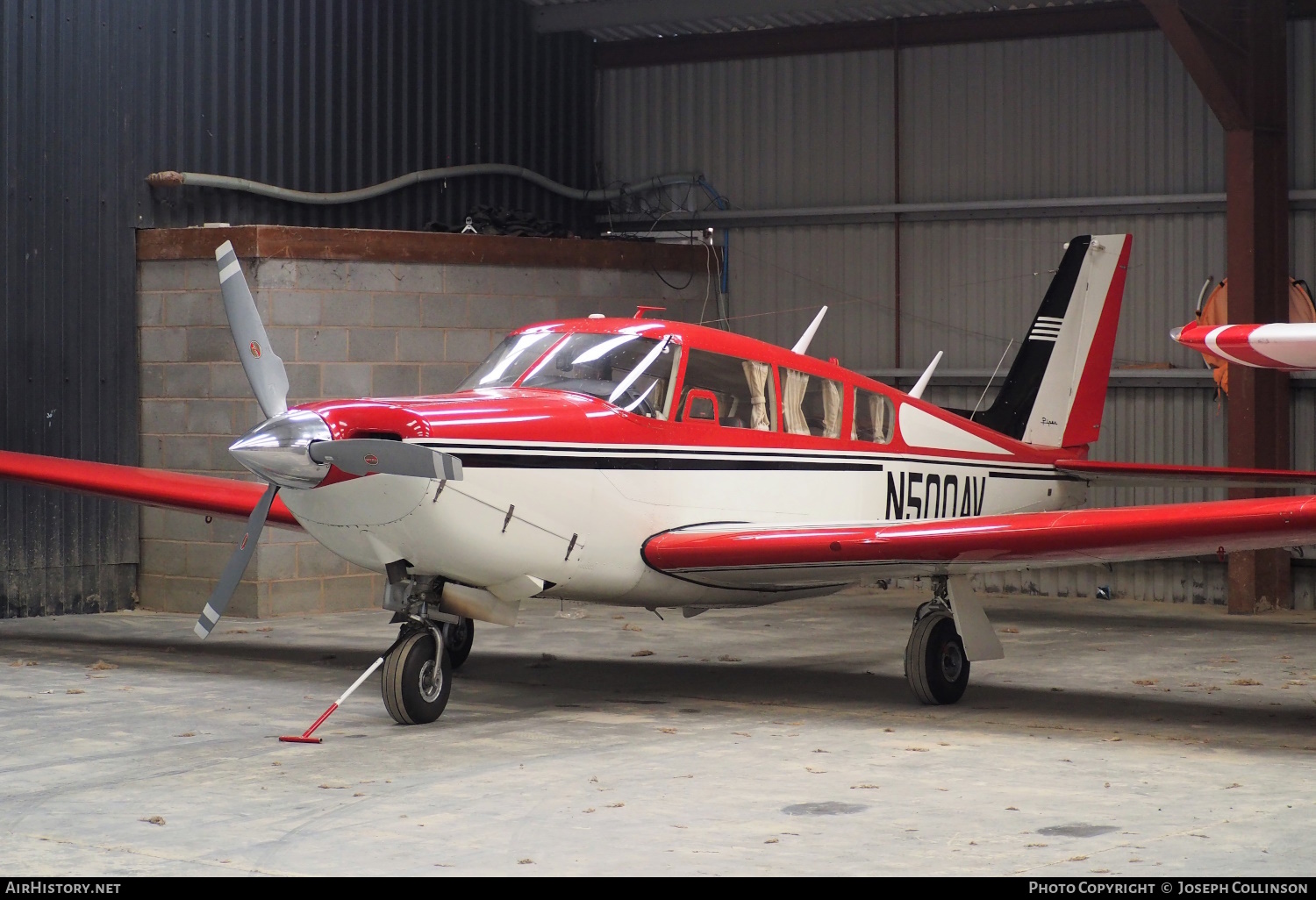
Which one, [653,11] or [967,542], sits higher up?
[653,11]

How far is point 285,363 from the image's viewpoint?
12.4m

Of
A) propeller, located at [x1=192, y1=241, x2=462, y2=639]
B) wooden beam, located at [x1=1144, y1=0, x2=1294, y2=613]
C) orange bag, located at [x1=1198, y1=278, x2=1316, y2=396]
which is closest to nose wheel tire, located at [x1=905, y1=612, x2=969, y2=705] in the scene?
propeller, located at [x1=192, y1=241, x2=462, y2=639]

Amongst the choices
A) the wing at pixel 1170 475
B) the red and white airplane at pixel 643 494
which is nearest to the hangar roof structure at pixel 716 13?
the wing at pixel 1170 475

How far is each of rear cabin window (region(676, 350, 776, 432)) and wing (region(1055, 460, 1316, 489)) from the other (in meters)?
2.85

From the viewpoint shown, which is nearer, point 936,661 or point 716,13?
point 936,661

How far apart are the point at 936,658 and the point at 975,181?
7.40 m

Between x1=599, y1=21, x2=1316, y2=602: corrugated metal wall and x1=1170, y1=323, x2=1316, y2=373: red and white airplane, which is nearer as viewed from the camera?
x1=1170, y1=323, x2=1316, y2=373: red and white airplane

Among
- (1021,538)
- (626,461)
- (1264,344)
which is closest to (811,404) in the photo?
(626,461)

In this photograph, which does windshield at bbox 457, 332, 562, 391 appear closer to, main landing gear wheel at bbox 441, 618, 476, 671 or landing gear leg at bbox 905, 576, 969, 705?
main landing gear wheel at bbox 441, 618, 476, 671

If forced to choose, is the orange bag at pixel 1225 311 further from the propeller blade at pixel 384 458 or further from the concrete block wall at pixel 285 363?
the propeller blade at pixel 384 458

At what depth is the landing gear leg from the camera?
8.38 meters

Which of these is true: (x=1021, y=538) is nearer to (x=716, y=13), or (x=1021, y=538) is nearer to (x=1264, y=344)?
(x=1264, y=344)
